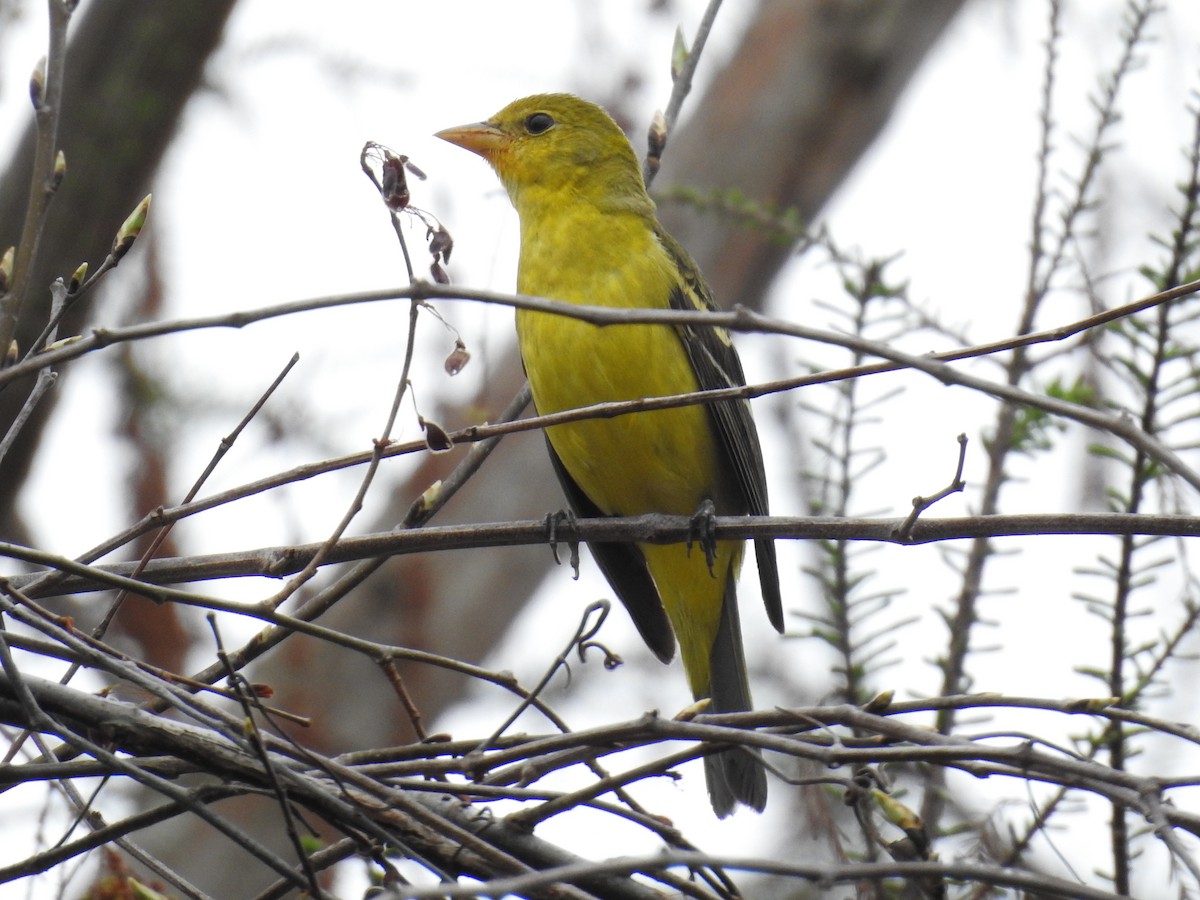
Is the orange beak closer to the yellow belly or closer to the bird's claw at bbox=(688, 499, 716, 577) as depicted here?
the yellow belly

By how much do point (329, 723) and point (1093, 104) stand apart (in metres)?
4.72

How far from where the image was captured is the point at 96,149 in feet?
14.2

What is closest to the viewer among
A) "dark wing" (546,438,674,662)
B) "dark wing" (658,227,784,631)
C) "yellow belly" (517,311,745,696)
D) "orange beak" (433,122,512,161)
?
"yellow belly" (517,311,745,696)

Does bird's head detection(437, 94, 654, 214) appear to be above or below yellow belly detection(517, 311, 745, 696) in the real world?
above

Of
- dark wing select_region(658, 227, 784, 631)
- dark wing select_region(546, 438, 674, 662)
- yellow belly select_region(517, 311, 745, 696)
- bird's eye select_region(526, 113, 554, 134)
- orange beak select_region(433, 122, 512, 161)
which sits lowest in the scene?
dark wing select_region(546, 438, 674, 662)

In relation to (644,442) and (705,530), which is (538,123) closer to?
(644,442)

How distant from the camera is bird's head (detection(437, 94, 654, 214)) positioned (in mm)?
4746

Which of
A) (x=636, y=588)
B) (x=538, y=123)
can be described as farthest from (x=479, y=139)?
(x=636, y=588)

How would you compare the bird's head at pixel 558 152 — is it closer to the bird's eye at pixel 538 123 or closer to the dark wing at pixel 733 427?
the bird's eye at pixel 538 123

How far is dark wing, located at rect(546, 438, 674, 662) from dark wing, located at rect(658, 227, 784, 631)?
34 centimetres

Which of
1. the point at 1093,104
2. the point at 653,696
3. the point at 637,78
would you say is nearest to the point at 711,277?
the point at 637,78

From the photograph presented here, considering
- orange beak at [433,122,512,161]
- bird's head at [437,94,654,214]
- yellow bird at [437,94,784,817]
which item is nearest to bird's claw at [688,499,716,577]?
yellow bird at [437,94,784,817]

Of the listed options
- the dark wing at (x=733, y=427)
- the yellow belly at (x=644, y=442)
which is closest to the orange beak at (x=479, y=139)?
the dark wing at (x=733, y=427)

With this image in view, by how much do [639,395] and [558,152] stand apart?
1.30 m
